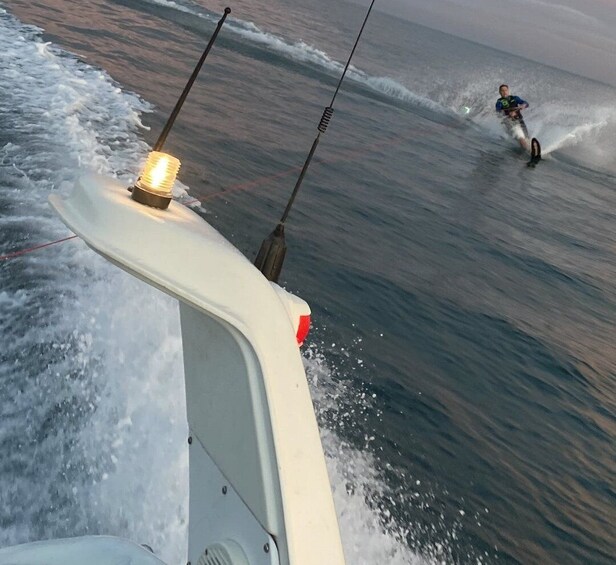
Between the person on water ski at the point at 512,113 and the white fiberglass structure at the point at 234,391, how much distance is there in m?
20.3

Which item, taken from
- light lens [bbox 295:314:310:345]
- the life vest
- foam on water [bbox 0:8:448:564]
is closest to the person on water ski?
the life vest

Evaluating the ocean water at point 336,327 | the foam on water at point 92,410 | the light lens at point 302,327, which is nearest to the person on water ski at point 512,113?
the ocean water at point 336,327

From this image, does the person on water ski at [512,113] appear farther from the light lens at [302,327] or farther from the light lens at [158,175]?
the light lens at [158,175]

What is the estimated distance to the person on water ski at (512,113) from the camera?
69.0 feet

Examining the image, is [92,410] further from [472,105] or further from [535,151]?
[472,105]

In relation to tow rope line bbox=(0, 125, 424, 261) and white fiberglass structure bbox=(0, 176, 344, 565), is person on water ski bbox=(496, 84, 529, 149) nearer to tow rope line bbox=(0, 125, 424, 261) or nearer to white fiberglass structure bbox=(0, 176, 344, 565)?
tow rope line bbox=(0, 125, 424, 261)

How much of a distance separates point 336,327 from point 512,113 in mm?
17339

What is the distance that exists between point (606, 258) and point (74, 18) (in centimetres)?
1146

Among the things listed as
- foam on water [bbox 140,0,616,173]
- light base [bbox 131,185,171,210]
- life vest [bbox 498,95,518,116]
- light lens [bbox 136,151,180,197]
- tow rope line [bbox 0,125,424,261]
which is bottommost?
tow rope line [bbox 0,125,424,261]

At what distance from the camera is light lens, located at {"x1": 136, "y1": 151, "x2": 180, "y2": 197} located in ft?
5.77

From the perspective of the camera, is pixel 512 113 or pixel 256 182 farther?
pixel 512 113

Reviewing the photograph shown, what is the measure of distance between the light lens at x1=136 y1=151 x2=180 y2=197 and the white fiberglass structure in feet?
0.18

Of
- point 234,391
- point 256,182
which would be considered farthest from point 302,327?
point 256,182

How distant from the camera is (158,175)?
177cm
